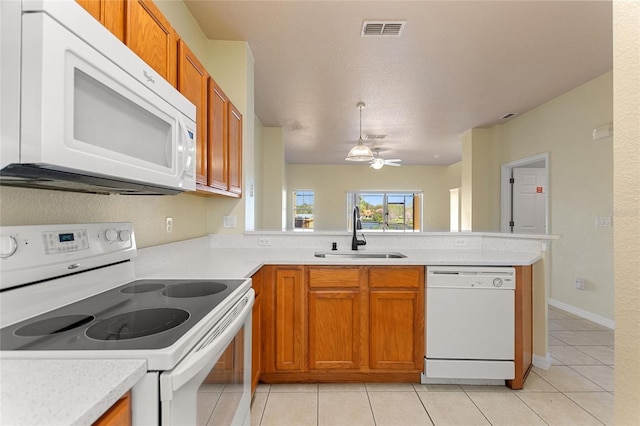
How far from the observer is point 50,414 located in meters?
0.47

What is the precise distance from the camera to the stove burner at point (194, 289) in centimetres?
124

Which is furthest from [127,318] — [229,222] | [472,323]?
[472,323]

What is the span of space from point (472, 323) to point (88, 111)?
2.28 metres

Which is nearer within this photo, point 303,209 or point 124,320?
point 124,320

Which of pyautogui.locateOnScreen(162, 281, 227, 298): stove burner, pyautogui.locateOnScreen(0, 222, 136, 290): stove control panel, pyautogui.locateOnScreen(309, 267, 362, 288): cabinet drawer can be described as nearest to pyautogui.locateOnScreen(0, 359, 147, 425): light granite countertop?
pyautogui.locateOnScreen(0, 222, 136, 290): stove control panel

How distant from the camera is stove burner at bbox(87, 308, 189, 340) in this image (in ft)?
2.62

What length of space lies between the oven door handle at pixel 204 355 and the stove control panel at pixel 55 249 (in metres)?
0.57

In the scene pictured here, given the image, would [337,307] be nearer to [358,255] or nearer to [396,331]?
[396,331]

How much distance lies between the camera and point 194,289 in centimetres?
129

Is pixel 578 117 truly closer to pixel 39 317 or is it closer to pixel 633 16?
pixel 633 16

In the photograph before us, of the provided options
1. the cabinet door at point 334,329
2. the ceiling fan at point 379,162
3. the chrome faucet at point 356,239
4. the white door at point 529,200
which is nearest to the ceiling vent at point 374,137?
the ceiling fan at point 379,162

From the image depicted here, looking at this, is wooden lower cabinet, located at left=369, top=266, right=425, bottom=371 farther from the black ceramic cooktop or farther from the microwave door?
the microwave door

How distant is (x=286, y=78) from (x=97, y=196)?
8.46 ft

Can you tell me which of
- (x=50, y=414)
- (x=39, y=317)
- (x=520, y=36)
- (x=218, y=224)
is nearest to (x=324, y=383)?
(x=218, y=224)
